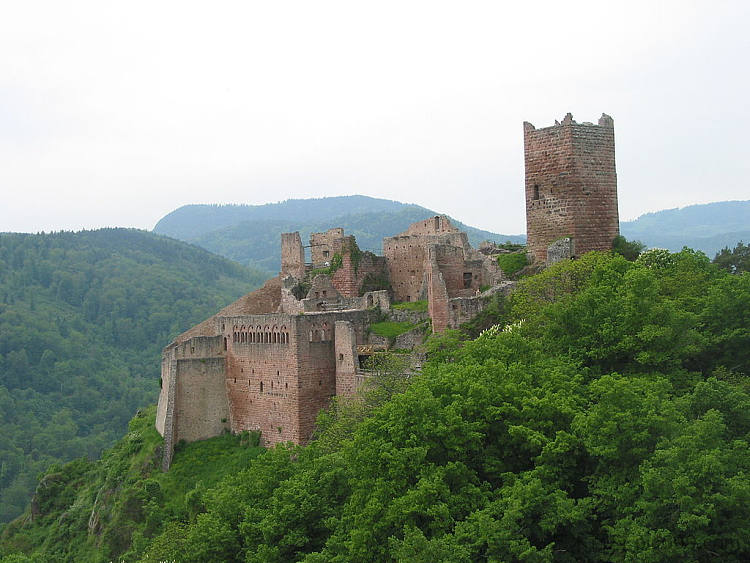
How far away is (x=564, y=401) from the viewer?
2336 cm

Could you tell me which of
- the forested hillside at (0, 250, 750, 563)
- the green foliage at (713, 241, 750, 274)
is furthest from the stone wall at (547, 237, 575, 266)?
the green foliage at (713, 241, 750, 274)

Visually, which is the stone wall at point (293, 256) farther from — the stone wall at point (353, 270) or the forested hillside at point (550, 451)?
the forested hillside at point (550, 451)

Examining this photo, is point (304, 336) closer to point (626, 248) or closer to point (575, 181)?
point (575, 181)

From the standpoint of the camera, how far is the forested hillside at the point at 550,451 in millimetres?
19500

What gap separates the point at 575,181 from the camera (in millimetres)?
37906

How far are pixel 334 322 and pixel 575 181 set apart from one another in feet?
43.1

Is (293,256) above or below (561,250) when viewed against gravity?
above

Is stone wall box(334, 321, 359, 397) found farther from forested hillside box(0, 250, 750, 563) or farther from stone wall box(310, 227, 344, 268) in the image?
stone wall box(310, 227, 344, 268)

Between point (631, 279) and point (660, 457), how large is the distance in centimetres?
964

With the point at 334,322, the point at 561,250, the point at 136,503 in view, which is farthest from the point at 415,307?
the point at 136,503

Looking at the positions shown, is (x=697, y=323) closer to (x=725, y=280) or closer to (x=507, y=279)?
(x=725, y=280)

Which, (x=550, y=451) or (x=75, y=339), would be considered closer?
(x=550, y=451)

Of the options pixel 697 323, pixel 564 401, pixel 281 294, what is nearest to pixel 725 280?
pixel 697 323

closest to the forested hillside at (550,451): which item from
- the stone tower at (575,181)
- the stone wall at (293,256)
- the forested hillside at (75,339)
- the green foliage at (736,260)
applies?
the stone tower at (575,181)
